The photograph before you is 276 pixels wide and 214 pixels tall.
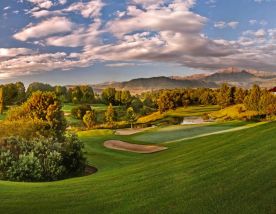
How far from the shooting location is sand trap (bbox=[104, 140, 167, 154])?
50125 millimetres

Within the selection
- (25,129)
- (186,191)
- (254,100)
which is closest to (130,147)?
(25,129)

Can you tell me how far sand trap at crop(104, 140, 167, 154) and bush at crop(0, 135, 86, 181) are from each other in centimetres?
1814

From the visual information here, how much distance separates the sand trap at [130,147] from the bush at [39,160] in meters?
18.1

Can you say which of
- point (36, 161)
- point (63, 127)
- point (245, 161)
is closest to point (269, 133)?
point (245, 161)

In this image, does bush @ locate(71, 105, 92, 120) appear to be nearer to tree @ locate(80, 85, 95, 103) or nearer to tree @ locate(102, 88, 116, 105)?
tree @ locate(80, 85, 95, 103)

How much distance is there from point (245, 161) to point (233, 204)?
4.12m

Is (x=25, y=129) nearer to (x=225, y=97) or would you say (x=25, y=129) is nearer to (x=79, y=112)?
(x=79, y=112)

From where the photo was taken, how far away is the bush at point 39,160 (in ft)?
88.9

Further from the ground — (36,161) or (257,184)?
(257,184)

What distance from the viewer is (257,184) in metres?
12.7

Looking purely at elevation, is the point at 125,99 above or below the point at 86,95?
below

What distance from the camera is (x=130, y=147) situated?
174ft

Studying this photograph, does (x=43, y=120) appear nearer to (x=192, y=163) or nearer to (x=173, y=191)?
(x=192, y=163)

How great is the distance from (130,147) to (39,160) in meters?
25.2
